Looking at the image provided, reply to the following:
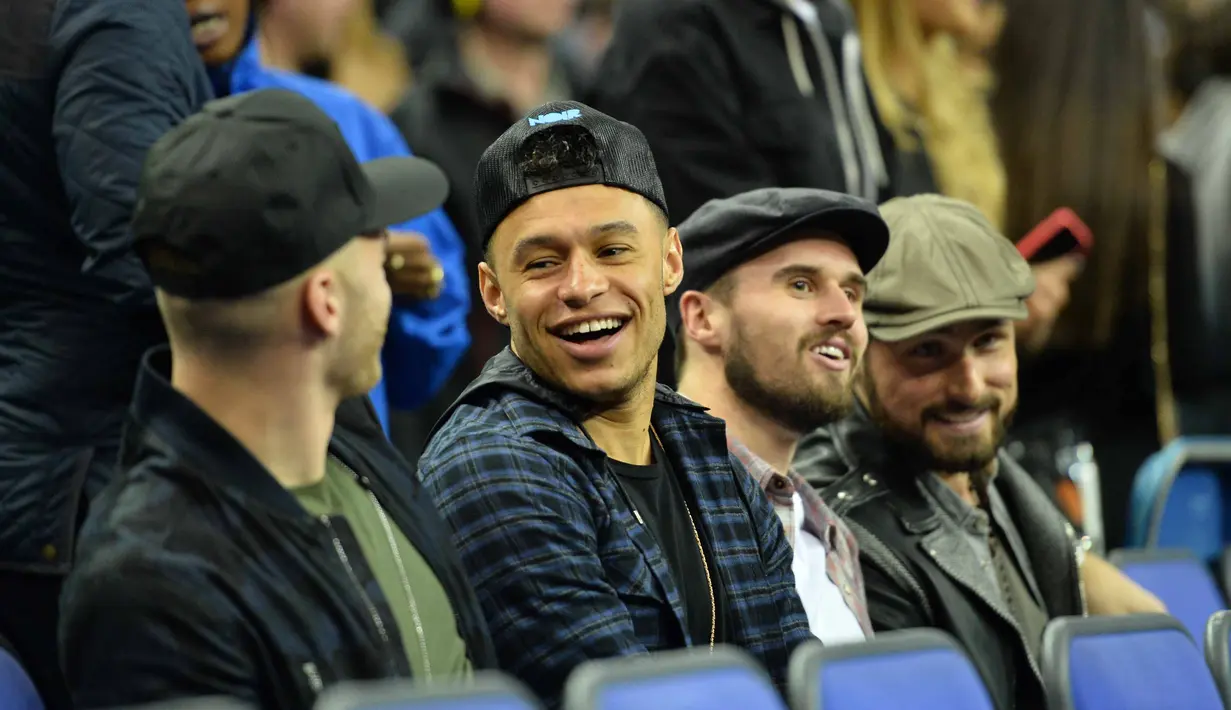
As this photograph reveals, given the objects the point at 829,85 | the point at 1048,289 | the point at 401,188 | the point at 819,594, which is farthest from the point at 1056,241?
the point at 401,188

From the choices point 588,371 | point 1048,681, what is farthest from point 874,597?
point 588,371

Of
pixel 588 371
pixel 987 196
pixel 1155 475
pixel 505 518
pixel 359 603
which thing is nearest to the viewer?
pixel 359 603

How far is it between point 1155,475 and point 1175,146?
6.27 ft

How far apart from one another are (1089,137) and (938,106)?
60 cm

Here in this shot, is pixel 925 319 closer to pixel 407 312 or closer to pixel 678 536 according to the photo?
pixel 678 536

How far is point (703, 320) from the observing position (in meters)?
3.43

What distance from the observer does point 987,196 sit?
18.2 feet

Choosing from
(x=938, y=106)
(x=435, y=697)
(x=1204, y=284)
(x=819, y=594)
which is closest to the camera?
(x=435, y=697)

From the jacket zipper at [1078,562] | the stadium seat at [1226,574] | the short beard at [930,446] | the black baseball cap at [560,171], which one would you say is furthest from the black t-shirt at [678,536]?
the stadium seat at [1226,574]

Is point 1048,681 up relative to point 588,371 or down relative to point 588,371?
down

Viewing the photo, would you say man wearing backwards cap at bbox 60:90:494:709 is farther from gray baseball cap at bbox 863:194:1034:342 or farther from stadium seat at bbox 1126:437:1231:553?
stadium seat at bbox 1126:437:1231:553

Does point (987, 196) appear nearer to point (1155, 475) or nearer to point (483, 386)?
point (1155, 475)

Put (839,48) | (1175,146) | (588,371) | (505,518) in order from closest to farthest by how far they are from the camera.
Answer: (505,518) < (588,371) < (839,48) < (1175,146)

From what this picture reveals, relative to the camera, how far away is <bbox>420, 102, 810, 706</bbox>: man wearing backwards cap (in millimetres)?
2619
